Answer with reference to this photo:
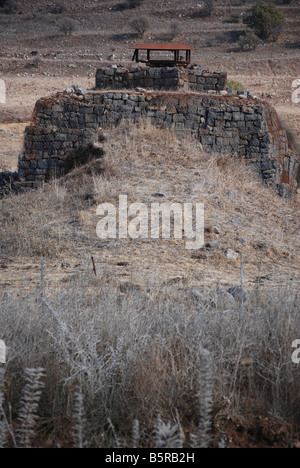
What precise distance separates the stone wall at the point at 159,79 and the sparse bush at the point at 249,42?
930 inches

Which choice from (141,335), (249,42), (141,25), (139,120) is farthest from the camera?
(141,25)

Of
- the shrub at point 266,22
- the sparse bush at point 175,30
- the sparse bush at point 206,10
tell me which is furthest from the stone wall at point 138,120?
the sparse bush at point 206,10

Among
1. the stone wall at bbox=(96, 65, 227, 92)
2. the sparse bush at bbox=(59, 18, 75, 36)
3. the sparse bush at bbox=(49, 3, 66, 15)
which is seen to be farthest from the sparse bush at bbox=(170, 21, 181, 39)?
the stone wall at bbox=(96, 65, 227, 92)

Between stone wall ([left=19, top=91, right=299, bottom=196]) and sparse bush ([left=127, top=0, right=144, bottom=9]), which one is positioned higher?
sparse bush ([left=127, top=0, right=144, bottom=9])

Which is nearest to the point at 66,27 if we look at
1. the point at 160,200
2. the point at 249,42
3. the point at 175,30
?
the point at 175,30

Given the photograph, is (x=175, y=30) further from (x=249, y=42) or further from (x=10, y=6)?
(x=10, y=6)

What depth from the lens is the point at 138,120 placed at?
10727mm

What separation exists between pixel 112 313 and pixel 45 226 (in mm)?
4237

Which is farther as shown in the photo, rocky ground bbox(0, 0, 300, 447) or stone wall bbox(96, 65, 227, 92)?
stone wall bbox(96, 65, 227, 92)

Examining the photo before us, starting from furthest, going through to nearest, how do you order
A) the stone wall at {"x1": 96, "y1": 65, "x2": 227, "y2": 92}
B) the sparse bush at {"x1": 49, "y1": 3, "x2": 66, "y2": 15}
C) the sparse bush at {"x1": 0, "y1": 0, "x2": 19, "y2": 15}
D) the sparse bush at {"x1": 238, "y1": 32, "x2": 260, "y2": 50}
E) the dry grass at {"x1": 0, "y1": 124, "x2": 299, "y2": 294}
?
1. the sparse bush at {"x1": 0, "y1": 0, "x2": 19, "y2": 15}
2. the sparse bush at {"x1": 49, "y1": 3, "x2": 66, "y2": 15}
3. the sparse bush at {"x1": 238, "y1": 32, "x2": 260, "y2": 50}
4. the stone wall at {"x1": 96, "y1": 65, "x2": 227, "y2": 92}
5. the dry grass at {"x1": 0, "y1": 124, "x2": 299, "y2": 294}

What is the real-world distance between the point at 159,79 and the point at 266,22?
26.7 meters

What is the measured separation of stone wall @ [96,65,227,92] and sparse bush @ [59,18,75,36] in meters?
27.9

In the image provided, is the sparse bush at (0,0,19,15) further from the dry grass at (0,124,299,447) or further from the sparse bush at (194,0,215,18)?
the dry grass at (0,124,299,447)

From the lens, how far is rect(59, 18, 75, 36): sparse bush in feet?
123
